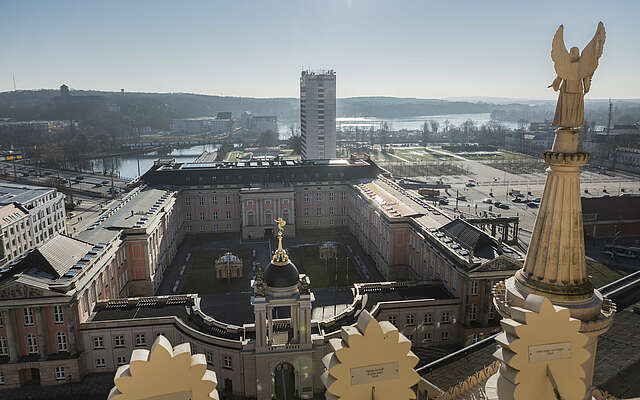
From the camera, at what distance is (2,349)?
43.7 metres

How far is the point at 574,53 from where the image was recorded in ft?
31.7

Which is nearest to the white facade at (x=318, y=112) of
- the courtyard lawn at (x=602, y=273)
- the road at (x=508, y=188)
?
the road at (x=508, y=188)

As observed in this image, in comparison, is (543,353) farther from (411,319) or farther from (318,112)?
(318,112)

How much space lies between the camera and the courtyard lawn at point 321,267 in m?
65.2

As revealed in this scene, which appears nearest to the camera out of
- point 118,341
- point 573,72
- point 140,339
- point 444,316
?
point 573,72

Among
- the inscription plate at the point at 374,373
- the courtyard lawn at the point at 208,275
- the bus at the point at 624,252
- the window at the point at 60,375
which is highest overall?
the inscription plate at the point at 374,373

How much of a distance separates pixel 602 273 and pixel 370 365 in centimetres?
7118

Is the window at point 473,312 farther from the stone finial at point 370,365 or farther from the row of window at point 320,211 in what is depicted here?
the row of window at point 320,211

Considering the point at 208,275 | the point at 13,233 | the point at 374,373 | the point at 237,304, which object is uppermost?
the point at 374,373

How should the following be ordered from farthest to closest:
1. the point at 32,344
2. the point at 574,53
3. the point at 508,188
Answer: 1. the point at 508,188
2. the point at 32,344
3. the point at 574,53

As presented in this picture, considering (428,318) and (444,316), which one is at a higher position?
(444,316)

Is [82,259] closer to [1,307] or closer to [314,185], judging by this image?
[1,307]

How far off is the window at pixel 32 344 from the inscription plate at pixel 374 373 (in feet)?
150

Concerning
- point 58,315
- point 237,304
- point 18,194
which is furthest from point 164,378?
point 18,194
